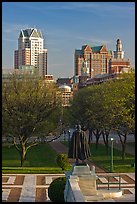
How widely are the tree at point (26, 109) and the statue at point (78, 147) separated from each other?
13187 mm

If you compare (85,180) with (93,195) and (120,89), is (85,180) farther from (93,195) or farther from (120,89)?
(120,89)

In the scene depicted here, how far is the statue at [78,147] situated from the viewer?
503 inches

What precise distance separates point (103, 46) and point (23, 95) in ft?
477

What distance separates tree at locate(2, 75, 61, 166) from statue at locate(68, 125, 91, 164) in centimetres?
1319

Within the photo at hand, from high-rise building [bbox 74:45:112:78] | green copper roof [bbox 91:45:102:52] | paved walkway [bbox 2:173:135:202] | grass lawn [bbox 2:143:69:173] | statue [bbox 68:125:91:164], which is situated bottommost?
A: grass lawn [bbox 2:143:69:173]

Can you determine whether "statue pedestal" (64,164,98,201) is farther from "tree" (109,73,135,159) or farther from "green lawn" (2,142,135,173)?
"tree" (109,73,135,159)

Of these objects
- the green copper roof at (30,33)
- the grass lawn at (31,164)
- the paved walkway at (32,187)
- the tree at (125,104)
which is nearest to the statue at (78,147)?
the paved walkway at (32,187)

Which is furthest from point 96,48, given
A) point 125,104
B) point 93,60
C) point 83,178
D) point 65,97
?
point 83,178

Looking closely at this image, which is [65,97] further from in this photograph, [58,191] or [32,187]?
[58,191]

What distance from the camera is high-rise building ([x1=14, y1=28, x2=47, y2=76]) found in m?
167

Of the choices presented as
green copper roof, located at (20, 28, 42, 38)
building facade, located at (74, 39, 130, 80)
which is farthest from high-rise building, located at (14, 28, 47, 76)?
building facade, located at (74, 39, 130, 80)

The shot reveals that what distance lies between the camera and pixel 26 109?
26.4 meters

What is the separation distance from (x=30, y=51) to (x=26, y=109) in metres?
147

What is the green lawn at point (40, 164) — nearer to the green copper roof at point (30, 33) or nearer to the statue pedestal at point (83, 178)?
the statue pedestal at point (83, 178)
